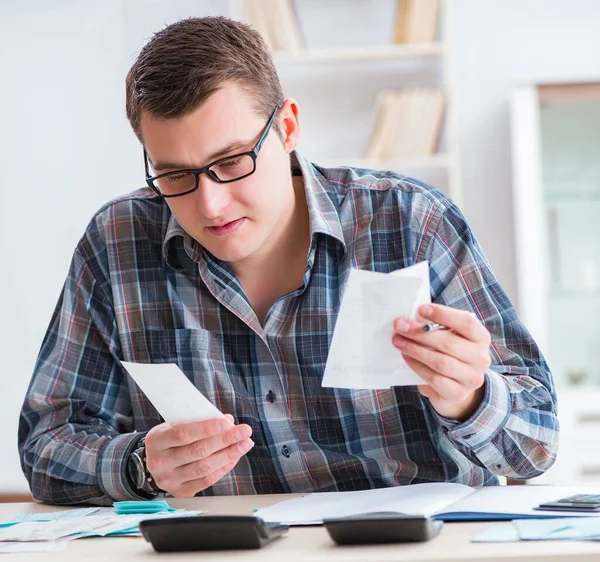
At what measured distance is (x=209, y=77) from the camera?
1.33 metres

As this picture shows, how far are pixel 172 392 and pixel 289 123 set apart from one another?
1.87ft

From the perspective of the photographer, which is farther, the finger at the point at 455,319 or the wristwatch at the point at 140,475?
the wristwatch at the point at 140,475

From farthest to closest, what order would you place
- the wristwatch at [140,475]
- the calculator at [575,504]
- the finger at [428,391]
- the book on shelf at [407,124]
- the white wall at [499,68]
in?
the white wall at [499,68] → the book on shelf at [407,124] → the wristwatch at [140,475] → the finger at [428,391] → the calculator at [575,504]

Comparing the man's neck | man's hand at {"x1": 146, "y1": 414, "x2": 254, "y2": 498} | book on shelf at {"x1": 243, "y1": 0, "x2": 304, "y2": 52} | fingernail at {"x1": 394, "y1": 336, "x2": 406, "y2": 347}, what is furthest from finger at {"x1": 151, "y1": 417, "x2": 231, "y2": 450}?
book on shelf at {"x1": 243, "y1": 0, "x2": 304, "y2": 52}

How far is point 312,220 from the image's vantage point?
146 centimetres

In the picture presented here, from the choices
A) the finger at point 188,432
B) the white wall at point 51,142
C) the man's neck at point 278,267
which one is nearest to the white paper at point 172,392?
the finger at point 188,432

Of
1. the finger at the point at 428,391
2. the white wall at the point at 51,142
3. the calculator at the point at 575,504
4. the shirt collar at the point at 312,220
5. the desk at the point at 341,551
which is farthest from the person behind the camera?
the white wall at the point at 51,142

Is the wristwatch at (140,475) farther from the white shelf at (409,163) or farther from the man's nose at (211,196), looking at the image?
the white shelf at (409,163)

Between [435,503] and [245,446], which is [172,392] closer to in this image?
[245,446]

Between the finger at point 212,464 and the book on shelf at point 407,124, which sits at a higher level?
the book on shelf at point 407,124

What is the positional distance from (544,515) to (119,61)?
294 centimetres

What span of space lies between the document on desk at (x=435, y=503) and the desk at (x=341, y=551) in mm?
38

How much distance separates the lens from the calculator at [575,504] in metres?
0.97

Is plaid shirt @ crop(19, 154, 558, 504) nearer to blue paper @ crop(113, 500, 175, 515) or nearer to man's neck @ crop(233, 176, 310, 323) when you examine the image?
man's neck @ crop(233, 176, 310, 323)
